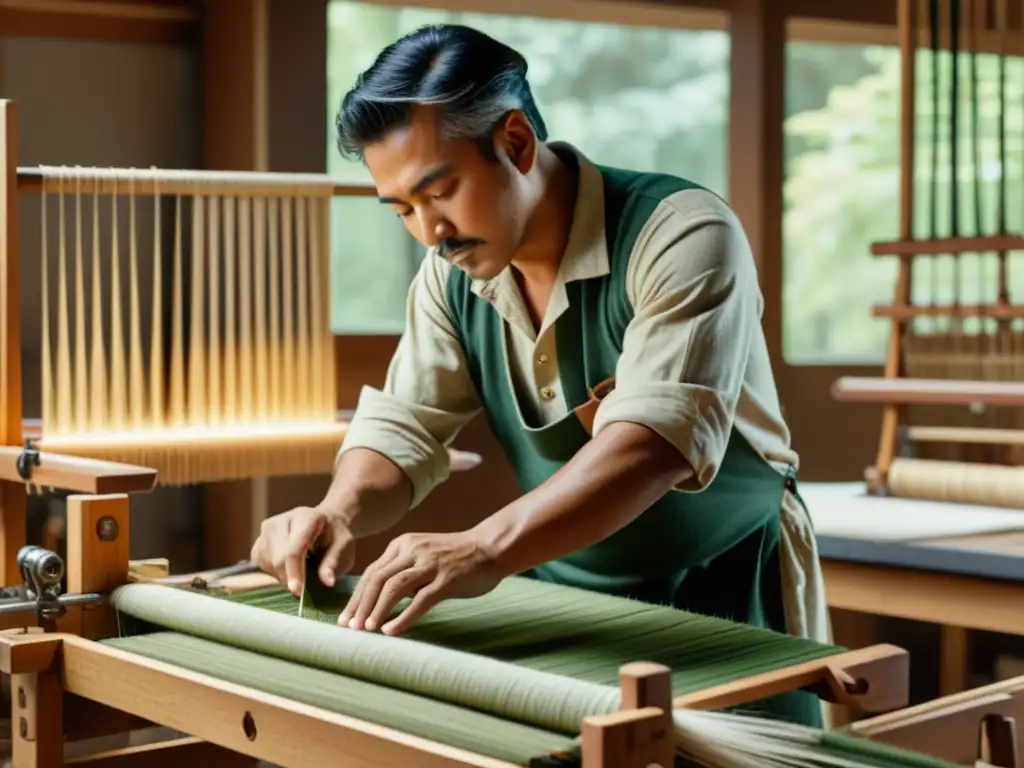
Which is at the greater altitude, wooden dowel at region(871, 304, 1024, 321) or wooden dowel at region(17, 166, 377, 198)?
wooden dowel at region(17, 166, 377, 198)

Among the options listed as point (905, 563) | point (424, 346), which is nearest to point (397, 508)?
point (424, 346)

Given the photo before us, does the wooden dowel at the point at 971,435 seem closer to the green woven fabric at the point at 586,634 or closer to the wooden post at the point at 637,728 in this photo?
the green woven fabric at the point at 586,634

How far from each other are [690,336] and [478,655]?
1.60 feet

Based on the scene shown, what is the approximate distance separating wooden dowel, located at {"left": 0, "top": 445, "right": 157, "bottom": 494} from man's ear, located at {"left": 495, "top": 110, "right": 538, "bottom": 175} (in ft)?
1.96

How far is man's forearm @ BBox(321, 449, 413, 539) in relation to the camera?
1956 mm

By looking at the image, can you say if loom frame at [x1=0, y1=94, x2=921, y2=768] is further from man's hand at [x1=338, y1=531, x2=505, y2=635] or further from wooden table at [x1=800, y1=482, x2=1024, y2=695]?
wooden table at [x1=800, y1=482, x2=1024, y2=695]

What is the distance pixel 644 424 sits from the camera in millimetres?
1694

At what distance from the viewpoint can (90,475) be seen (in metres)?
1.89

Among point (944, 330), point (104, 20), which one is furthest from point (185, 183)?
A: point (944, 330)

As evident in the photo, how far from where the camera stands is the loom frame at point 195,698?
1185 mm

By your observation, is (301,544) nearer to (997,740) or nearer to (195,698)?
(195,698)

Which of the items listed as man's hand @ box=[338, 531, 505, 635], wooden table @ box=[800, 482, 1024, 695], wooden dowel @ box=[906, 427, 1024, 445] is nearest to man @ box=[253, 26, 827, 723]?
man's hand @ box=[338, 531, 505, 635]

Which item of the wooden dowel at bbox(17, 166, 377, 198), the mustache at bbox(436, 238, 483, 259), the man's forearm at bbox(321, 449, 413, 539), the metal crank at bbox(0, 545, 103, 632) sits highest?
the wooden dowel at bbox(17, 166, 377, 198)

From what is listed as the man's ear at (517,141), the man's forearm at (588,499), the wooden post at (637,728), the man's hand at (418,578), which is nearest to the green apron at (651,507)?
the man's ear at (517,141)
